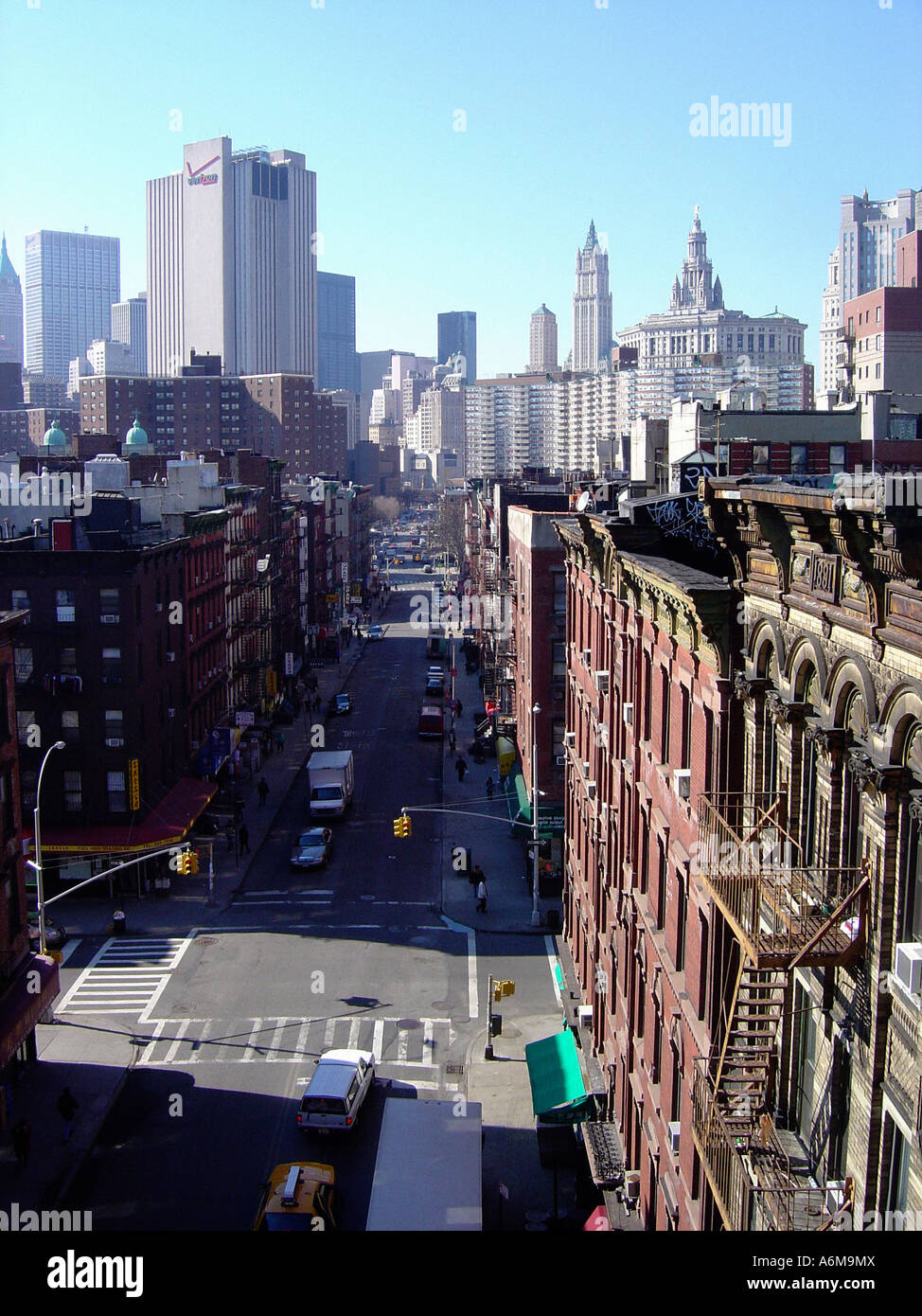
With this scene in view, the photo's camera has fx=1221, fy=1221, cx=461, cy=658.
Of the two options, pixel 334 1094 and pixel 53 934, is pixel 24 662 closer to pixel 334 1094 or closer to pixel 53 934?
pixel 53 934

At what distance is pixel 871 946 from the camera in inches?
351

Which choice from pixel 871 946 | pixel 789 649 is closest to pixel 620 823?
pixel 789 649

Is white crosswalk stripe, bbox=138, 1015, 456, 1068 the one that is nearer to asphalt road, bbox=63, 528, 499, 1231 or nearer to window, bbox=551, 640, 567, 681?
asphalt road, bbox=63, 528, 499, 1231

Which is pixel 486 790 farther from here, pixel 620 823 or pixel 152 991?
pixel 620 823

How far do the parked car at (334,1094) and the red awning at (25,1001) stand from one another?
253 inches

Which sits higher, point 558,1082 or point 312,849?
point 312,849

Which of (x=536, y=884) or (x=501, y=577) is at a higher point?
(x=501, y=577)

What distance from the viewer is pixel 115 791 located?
43656 mm

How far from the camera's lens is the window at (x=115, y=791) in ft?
143

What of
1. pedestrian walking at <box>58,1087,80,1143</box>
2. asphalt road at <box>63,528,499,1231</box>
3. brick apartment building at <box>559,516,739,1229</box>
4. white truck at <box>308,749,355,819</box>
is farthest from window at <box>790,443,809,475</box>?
white truck at <box>308,749,355,819</box>

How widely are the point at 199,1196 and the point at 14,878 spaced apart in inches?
365

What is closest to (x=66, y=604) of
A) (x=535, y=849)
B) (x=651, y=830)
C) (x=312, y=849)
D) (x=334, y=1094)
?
(x=312, y=849)

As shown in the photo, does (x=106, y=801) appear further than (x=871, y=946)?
Yes

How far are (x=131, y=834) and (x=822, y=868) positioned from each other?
36.3 m
